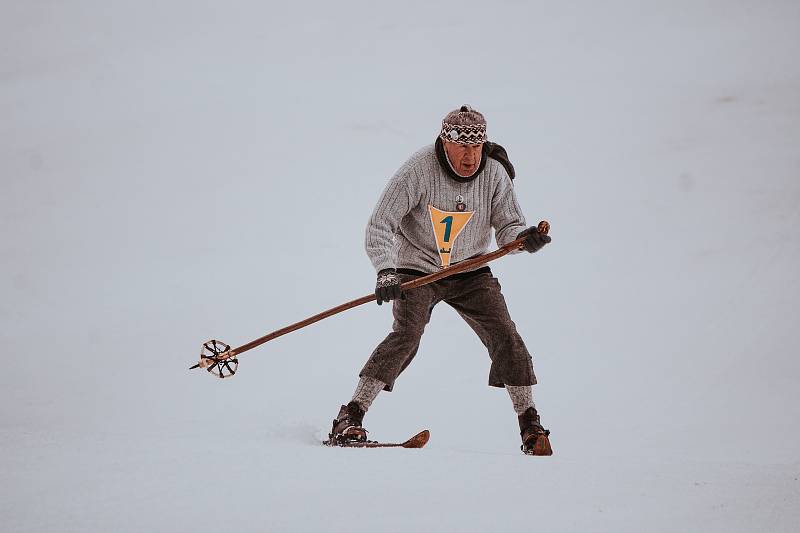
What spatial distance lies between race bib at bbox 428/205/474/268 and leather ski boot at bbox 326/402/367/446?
1.61ft

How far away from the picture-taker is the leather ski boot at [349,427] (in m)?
2.55

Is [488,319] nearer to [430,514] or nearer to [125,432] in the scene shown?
[430,514]

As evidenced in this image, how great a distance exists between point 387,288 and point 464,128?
0.47 m

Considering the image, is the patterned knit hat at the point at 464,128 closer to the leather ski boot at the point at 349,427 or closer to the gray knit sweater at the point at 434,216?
the gray knit sweater at the point at 434,216

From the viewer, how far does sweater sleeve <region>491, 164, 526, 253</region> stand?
2.69 metres

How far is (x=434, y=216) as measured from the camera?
8.63 ft

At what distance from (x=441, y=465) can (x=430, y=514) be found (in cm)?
25

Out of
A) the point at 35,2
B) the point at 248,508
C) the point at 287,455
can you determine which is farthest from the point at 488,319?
the point at 35,2

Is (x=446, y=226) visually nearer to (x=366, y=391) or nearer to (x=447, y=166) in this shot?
(x=447, y=166)

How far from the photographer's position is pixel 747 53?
6.69m

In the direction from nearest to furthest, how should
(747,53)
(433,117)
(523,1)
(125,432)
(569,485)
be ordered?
(569,485)
(125,432)
(433,117)
(747,53)
(523,1)

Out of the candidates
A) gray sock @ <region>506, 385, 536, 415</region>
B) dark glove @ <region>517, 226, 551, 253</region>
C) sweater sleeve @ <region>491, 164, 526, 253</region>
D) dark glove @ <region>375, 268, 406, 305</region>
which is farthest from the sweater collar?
gray sock @ <region>506, 385, 536, 415</region>

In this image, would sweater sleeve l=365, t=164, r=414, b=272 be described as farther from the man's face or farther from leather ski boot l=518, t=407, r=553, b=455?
leather ski boot l=518, t=407, r=553, b=455

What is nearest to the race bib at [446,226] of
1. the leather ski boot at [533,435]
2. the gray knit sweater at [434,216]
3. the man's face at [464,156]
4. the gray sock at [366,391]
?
the gray knit sweater at [434,216]
